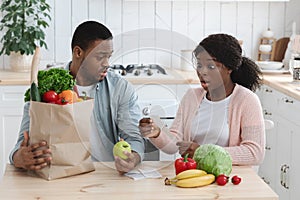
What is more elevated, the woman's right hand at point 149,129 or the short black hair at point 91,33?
the short black hair at point 91,33

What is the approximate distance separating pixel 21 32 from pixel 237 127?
2.18 m

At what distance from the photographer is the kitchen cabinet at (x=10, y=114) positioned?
393 centimetres

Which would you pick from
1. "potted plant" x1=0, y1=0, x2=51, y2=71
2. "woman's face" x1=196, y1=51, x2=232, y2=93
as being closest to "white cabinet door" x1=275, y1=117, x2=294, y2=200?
"woman's face" x1=196, y1=51, x2=232, y2=93

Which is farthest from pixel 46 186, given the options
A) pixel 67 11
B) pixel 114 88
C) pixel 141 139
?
pixel 67 11

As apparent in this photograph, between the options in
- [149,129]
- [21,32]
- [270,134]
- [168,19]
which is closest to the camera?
[149,129]

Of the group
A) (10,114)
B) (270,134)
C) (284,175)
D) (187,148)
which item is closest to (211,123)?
(187,148)

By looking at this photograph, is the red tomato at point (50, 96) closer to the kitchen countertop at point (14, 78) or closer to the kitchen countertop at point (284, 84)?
the kitchen countertop at point (284, 84)

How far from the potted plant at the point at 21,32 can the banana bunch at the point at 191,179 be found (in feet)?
7.71

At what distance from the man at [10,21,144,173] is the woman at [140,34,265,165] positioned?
170mm

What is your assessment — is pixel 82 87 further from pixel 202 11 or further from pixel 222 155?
pixel 202 11

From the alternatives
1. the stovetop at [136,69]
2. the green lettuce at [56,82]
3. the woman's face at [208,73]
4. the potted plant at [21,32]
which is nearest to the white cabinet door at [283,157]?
the stovetop at [136,69]

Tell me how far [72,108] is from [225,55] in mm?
755

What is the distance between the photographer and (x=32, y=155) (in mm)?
2062

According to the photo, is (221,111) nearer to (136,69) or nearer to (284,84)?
(284,84)
